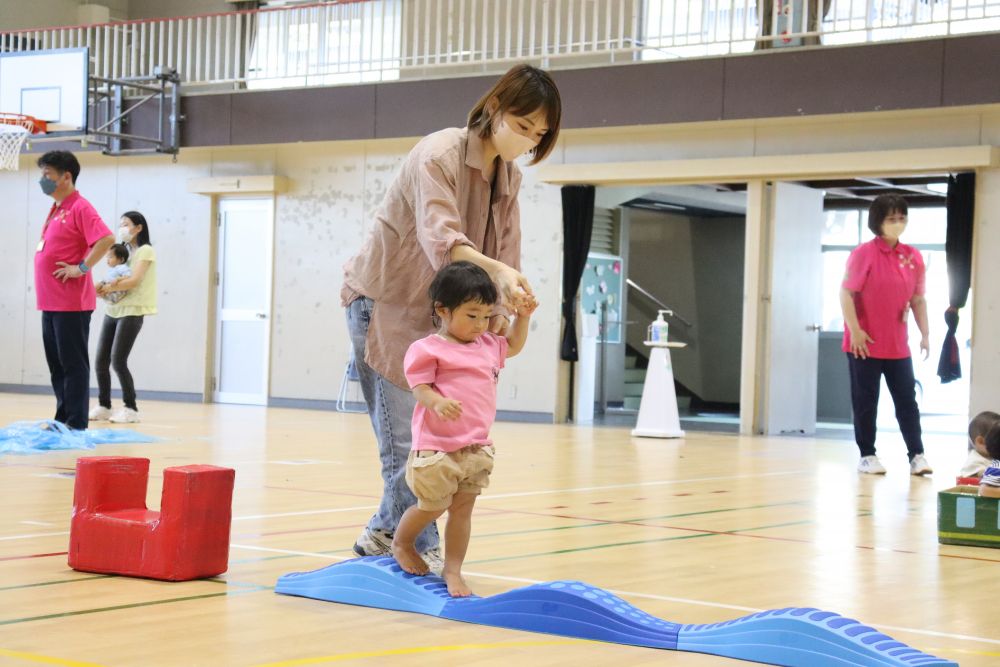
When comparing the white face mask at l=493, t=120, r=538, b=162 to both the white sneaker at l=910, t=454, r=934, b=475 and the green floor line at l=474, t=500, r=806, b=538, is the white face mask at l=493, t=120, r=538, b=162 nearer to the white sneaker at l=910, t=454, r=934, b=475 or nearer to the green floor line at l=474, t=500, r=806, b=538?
the green floor line at l=474, t=500, r=806, b=538

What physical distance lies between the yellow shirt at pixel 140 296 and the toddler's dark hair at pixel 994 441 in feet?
20.2

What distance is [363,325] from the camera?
10.8 feet

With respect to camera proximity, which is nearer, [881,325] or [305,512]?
[305,512]

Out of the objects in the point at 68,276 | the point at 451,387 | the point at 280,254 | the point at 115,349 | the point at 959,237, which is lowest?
the point at 115,349

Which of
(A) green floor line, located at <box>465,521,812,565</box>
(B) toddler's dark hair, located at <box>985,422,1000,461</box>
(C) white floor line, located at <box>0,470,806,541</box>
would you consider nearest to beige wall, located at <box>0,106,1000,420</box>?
(C) white floor line, located at <box>0,470,806,541</box>

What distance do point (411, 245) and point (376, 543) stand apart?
0.79m

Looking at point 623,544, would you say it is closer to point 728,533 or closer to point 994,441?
point 728,533

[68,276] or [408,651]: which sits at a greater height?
[68,276]

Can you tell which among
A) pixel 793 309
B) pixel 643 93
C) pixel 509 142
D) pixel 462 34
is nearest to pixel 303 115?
pixel 462 34

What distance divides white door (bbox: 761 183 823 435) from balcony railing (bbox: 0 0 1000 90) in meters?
1.50

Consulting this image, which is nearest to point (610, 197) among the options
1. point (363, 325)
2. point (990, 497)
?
point (990, 497)

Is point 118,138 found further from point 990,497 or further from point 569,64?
point 990,497

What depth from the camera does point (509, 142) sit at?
3.09 meters

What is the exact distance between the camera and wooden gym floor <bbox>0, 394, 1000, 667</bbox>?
2.48m
